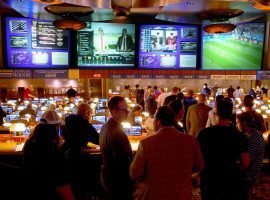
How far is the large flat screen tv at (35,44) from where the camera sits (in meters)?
13.0

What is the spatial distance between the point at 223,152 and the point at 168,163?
3.62 ft

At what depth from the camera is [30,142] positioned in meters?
2.84

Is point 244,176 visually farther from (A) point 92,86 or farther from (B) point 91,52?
(A) point 92,86

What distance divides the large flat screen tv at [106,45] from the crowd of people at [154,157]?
31.7 feet

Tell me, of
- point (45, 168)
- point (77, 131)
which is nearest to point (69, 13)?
point (77, 131)

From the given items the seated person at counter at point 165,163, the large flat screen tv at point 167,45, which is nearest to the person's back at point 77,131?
the seated person at counter at point 165,163

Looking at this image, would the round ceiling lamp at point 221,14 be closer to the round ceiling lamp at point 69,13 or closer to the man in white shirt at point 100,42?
the round ceiling lamp at point 69,13

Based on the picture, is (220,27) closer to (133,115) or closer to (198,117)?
(133,115)

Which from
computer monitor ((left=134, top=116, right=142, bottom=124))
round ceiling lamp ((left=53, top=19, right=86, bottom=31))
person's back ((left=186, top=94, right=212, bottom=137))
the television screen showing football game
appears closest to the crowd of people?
person's back ((left=186, top=94, right=212, bottom=137))

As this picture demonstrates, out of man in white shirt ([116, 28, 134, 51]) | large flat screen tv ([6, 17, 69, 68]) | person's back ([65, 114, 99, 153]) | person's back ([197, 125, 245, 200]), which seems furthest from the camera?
man in white shirt ([116, 28, 134, 51])

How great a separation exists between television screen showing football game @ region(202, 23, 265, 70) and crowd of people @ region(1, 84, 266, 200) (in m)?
10.6

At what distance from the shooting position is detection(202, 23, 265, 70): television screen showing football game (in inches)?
580

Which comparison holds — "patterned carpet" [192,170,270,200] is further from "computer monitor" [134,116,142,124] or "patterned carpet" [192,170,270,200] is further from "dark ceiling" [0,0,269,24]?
"dark ceiling" [0,0,269,24]

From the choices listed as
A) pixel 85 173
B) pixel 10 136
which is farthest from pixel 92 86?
pixel 85 173
